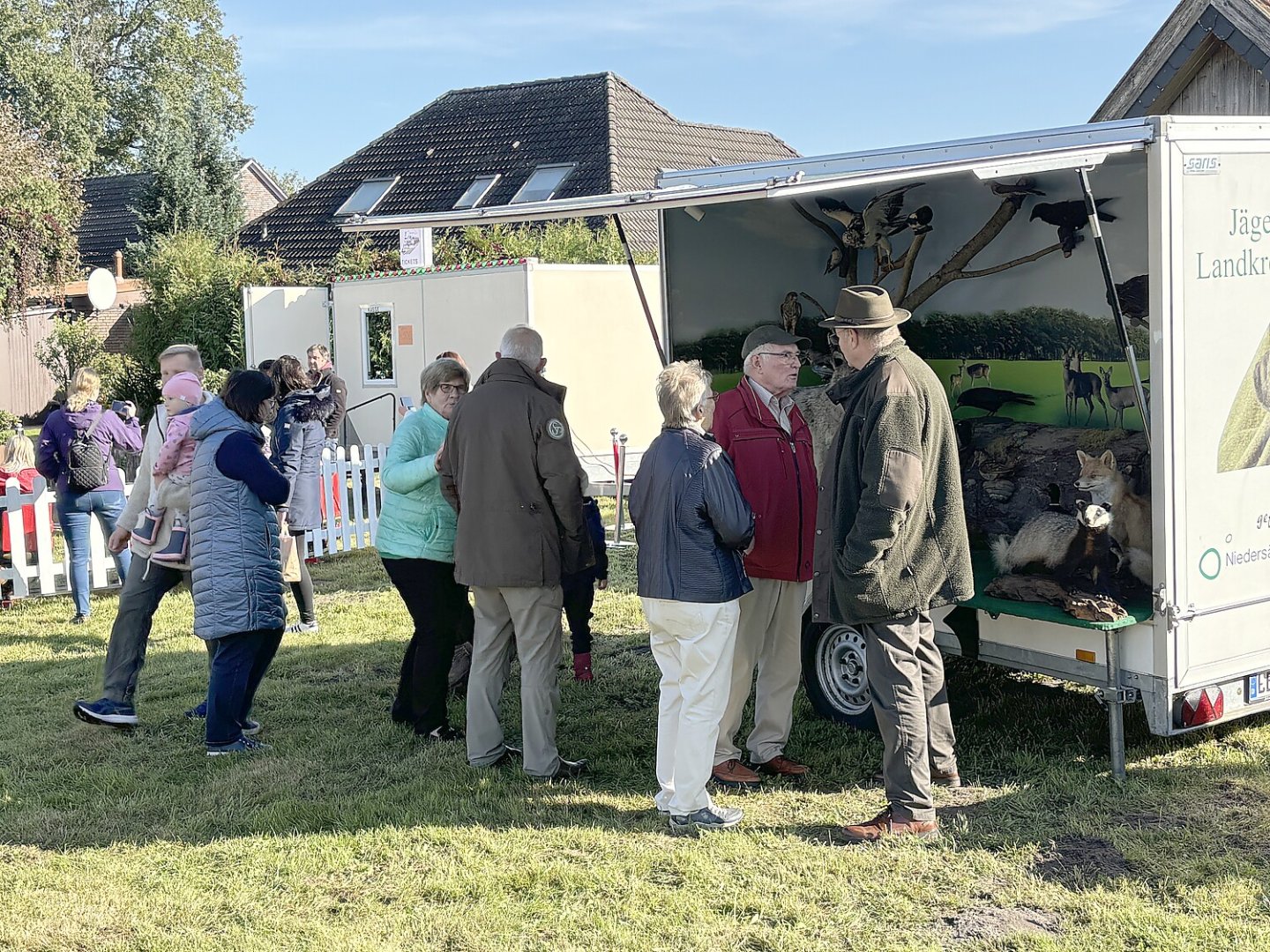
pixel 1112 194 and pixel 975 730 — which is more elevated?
pixel 1112 194

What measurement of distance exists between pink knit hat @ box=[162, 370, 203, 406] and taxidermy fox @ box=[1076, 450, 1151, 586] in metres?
4.17

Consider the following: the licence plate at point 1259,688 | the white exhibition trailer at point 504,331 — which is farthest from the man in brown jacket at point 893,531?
the white exhibition trailer at point 504,331

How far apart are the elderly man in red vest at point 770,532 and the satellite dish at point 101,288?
22565 mm

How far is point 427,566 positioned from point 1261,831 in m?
3.59

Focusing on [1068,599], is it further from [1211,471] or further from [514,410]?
[514,410]

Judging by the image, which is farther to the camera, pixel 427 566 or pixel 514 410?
pixel 427 566

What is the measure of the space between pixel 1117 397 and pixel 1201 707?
6.72 feet

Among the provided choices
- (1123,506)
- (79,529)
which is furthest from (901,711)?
(79,529)

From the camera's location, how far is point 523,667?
5.46 metres

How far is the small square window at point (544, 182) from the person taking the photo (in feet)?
78.1

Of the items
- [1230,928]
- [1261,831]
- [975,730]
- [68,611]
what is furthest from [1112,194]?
[68,611]

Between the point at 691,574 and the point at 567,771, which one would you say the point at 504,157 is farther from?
the point at 691,574

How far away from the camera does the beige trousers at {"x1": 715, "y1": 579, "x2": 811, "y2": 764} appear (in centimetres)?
538

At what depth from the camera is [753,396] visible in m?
5.38
